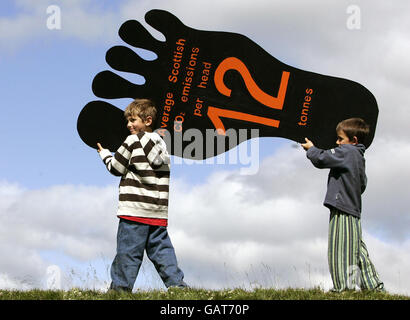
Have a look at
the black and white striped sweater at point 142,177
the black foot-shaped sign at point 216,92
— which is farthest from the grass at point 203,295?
the black foot-shaped sign at point 216,92

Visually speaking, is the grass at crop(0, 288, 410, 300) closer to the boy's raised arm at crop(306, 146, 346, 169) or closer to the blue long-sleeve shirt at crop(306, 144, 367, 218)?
the blue long-sleeve shirt at crop(306, 144, 367, 218)

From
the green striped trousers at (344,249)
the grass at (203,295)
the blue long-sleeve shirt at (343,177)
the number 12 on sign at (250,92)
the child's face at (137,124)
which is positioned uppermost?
the number 12 on sign at (250,92)

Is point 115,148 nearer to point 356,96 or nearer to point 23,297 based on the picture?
point 23,297

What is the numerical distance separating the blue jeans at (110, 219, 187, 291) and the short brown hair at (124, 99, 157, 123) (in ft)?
3.44

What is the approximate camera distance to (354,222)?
5828 millimetres

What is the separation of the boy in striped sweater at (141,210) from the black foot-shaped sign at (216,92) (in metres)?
0.76

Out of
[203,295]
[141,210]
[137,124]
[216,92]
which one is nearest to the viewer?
[203,295]

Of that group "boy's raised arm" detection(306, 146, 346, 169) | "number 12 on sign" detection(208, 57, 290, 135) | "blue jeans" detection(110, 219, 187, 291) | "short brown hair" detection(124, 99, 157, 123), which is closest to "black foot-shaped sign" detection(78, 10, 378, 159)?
"number 12 on sign" detection(208, 57, 290, 135)

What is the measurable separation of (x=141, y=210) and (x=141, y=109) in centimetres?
102

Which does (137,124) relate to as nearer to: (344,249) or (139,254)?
(139,254)

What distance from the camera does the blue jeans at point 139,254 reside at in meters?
5.70

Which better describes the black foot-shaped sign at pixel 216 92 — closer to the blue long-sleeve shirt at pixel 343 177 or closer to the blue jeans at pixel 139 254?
the blue long-sleeve shirt at pixel 343 177

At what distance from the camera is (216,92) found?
6.70m

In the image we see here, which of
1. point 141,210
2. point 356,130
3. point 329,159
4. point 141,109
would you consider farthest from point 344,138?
point 141,210
